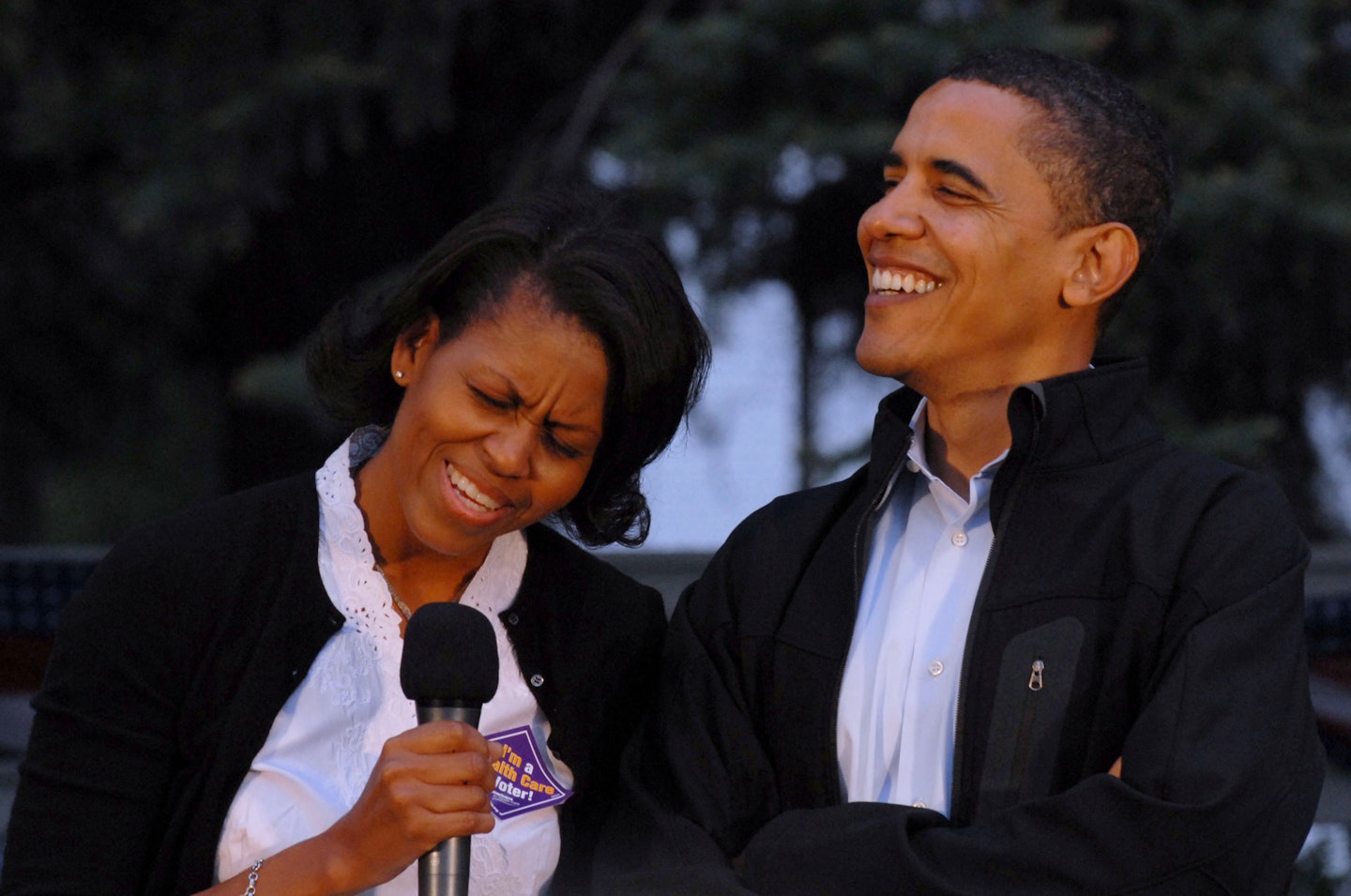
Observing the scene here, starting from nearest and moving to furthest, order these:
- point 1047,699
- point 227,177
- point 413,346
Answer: point 1047,699 → point 413,346 → point 227,177

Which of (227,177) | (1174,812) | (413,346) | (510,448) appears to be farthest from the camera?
(227,177)

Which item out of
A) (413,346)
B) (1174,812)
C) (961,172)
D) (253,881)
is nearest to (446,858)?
(253,881)

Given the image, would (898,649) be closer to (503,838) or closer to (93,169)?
(503,838)

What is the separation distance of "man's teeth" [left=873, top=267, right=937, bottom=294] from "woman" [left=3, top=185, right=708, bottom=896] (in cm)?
34

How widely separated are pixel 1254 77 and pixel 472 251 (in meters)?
4.14

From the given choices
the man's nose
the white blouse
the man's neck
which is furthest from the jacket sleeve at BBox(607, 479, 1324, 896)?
the man's nose

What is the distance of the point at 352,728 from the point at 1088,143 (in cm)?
150

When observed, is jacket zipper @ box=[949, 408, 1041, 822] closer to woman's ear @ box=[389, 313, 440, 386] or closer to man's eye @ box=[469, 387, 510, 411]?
man's eye @ box=[469, 387, 510, 411]

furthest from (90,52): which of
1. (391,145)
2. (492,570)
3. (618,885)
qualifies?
(618,885)

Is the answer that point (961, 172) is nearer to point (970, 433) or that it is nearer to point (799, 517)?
point (970, 433)

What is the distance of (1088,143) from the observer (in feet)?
9.41

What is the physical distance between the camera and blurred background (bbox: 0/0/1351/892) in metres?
5.96

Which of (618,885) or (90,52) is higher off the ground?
(90,52)

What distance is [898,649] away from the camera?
2660 millimetres
